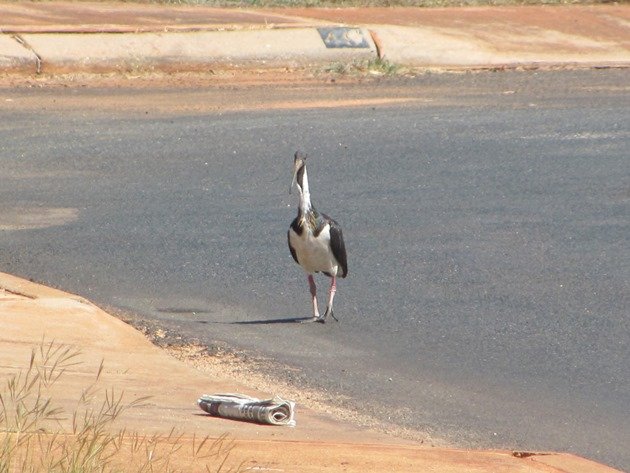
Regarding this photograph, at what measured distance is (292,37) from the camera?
2222 centimetres

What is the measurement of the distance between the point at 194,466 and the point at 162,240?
6597 mm

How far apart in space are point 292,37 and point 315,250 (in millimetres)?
11870

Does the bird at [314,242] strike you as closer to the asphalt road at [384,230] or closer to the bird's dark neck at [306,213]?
the bird's dark neck at [306,213]

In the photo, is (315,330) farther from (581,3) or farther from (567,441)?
(581,3)

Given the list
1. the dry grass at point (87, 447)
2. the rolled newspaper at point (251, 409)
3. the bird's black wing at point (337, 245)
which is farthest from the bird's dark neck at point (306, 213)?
the dry grass at point (87, 447)

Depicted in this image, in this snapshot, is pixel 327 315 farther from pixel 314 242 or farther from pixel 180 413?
pixel 180 413

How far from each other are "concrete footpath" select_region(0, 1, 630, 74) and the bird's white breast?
34.2 ft

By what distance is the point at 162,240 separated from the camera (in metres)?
12.9

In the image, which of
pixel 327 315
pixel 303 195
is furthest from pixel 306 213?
pixel 327 315

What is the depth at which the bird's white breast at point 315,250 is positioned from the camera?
35.4 ft

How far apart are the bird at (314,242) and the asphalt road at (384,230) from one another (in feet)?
0.95

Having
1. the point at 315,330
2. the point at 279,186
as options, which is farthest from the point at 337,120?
the point at 315,330

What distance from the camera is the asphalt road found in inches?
362

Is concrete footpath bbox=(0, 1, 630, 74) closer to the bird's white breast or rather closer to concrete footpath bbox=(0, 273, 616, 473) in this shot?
the bird's white breast
